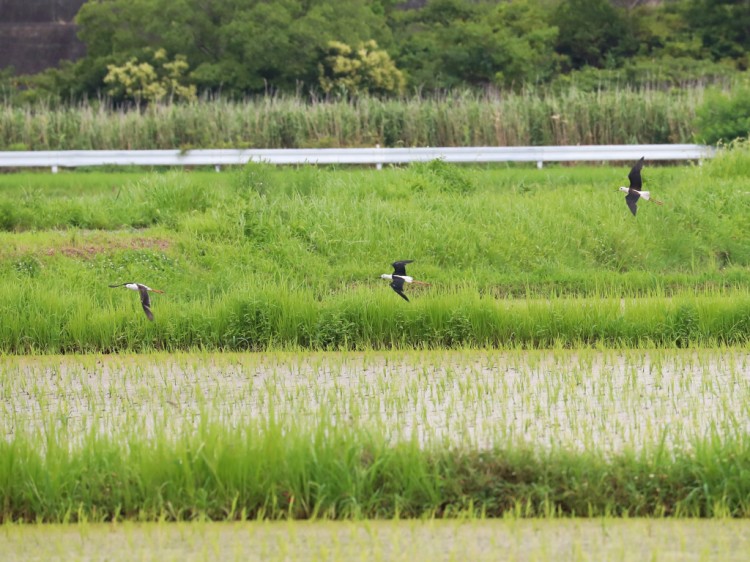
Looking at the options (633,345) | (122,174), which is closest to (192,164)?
(122,174)

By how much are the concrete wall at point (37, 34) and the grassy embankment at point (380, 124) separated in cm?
1635

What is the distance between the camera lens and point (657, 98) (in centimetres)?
2308

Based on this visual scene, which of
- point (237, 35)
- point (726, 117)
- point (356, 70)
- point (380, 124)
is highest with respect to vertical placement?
point (237, 35)

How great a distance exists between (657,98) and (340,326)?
1463cm

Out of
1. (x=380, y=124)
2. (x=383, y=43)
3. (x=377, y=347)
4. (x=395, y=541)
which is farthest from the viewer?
(x=383, y=43)

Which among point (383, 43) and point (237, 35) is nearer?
point (237, 35)

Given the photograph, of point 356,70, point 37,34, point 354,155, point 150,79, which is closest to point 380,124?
point 354,155

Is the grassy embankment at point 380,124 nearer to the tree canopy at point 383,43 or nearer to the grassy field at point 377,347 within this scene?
the grassy field at point 377,347

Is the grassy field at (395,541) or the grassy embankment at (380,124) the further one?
the grassy embankment at (380,124)

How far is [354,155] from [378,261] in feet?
24.6

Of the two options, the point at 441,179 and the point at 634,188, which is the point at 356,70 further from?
the point at 634,188

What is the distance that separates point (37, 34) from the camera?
40250 mm

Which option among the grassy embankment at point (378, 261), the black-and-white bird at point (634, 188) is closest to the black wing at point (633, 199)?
the black-and-white bird at point (634, 188)

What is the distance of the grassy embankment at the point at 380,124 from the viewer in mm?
22656
